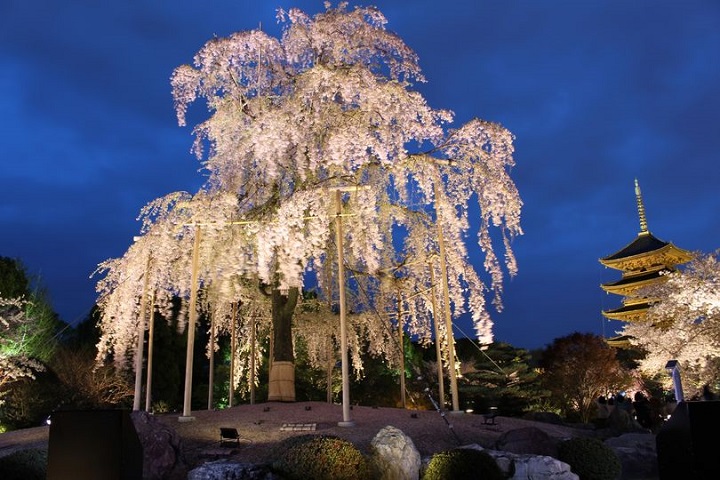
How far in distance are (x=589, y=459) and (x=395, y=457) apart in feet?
12.1

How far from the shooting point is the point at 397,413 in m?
14.0

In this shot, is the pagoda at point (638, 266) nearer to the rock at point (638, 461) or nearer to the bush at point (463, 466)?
the rock at point (638, 461)

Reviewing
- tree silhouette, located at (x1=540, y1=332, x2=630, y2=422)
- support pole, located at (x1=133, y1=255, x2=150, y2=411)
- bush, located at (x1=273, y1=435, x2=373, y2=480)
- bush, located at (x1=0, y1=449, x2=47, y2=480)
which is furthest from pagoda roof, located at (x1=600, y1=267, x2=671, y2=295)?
bush, located at (x1=0, y1=449, x2=47, y2=480)

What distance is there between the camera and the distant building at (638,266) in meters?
40.2

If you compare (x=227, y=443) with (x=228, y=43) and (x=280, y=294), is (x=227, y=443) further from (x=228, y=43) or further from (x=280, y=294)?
(x=228, y=43)

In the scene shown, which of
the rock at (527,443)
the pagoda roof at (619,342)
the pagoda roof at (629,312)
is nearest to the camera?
the rock at (527,443)

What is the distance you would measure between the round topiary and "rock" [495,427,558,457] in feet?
0.73

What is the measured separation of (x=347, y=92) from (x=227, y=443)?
8.21 m

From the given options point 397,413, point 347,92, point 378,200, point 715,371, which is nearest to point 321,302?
point 378,200

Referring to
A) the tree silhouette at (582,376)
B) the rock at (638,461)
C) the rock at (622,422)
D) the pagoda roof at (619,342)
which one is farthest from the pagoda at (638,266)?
the rock at (638,461)

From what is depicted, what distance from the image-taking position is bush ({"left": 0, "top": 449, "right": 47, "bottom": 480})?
29.7ft

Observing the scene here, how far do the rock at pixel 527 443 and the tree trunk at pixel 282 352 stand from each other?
20.4 feet

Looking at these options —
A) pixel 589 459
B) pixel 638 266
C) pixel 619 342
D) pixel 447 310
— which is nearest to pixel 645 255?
pixel 638 266

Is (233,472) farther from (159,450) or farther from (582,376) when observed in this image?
(582,376)
